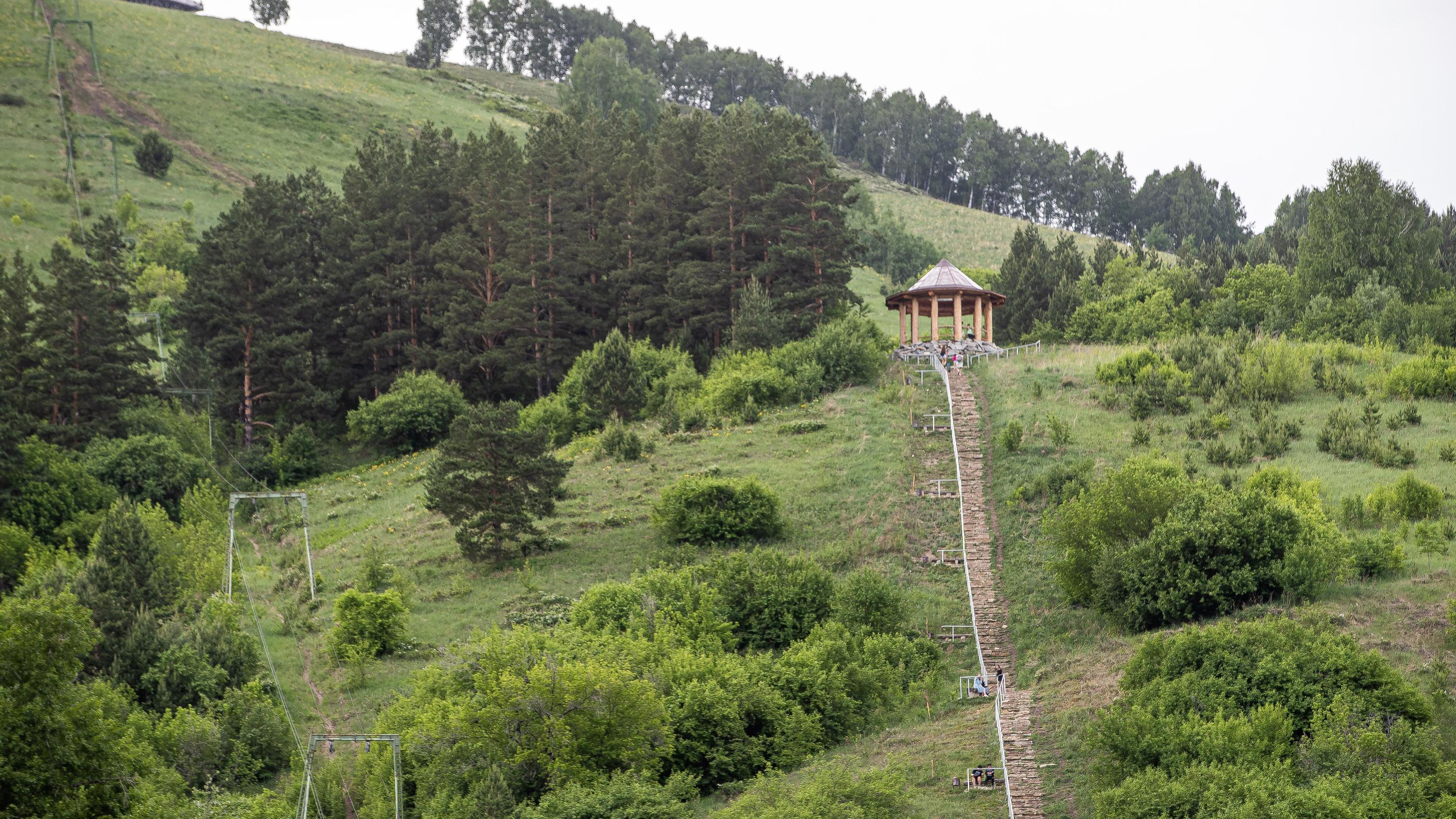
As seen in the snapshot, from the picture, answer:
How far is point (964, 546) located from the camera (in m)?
34.8

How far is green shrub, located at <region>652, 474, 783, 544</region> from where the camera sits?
121ft

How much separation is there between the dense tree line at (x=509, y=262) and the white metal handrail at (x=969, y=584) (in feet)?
40.6

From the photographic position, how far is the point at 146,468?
1922 inches

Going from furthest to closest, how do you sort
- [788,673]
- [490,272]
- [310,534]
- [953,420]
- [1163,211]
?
[1163,211] → [490,272] → [310,534] → [953,420] → [788,673]

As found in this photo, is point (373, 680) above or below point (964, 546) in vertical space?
below

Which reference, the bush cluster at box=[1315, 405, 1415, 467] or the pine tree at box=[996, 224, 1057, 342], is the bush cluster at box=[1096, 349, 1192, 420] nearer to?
the bush cluster at box=[1315, 405, 1415, 467]

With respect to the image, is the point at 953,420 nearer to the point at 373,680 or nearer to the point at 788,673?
the point at 788,673

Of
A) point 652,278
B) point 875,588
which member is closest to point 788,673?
point 875,588

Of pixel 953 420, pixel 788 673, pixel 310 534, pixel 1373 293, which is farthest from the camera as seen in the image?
pixel 1373 293

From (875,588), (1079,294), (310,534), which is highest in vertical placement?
(1079,294)

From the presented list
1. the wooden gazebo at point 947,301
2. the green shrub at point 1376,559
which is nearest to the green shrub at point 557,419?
the wooden gazebo at point 947,301

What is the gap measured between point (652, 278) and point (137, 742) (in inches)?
1558

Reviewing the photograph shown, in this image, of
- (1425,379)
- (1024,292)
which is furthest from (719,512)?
(1024,292)

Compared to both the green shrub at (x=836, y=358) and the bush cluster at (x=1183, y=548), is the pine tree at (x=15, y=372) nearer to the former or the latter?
the green shrub at (x=836, y=358)
